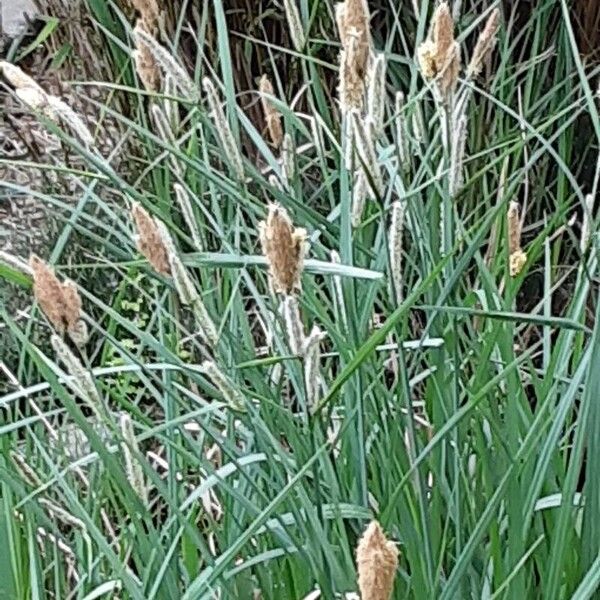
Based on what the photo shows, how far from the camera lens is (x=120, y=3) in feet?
4.89

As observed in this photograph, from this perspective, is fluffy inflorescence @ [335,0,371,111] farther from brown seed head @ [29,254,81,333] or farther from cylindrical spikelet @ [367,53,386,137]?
brown seed head @ [29,254,81,333]

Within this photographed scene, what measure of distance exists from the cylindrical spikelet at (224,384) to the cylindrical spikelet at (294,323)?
45 millimetres

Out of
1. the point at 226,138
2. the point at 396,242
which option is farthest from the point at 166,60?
the point at 396,242

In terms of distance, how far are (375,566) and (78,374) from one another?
0.22m

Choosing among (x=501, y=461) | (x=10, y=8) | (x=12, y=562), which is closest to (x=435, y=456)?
(x=501, y=461)

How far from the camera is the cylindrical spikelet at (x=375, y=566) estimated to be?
40 centimetres

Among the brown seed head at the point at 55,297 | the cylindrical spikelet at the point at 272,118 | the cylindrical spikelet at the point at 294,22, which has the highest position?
the cylindrical spikelet at the point at 294,22

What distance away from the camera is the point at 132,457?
24.5 inches

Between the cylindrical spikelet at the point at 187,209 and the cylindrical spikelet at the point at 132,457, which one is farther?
the cylindrical spikelet at the point at 187,209

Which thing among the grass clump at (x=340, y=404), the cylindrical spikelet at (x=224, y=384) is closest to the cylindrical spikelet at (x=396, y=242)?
the grass clump at (x=340, y=404)

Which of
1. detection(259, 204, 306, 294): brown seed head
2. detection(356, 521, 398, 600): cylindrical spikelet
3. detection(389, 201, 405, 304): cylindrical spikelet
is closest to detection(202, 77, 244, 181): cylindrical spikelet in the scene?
detection(389, 201, 405, 304): cylindrical spikelet

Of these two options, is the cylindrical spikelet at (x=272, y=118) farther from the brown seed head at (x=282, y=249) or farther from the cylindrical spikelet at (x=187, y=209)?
the brown seed head at (x=282, y=249)

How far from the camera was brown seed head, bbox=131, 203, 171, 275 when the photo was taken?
1.92 feet

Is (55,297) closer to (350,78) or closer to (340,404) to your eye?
(350,78)
